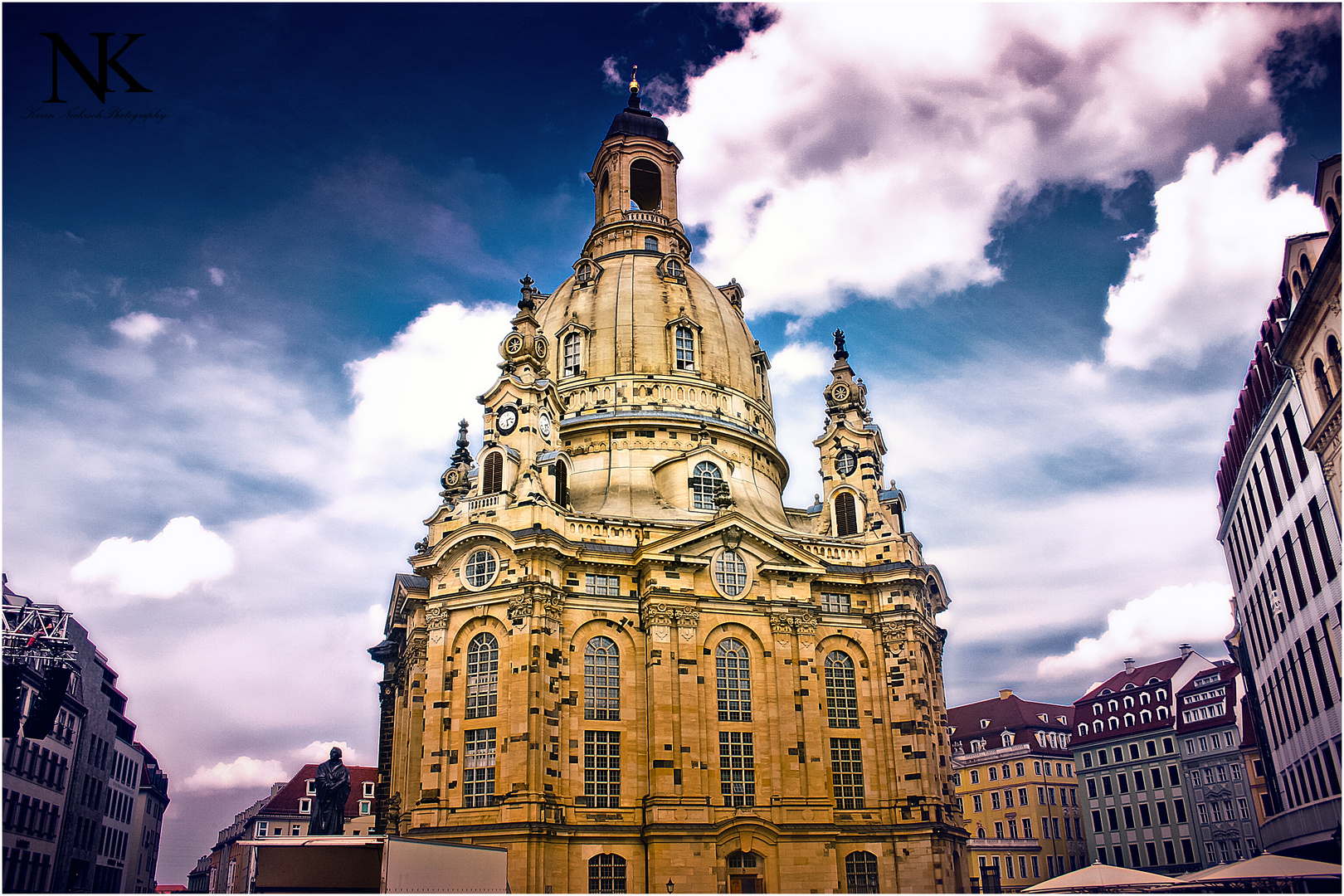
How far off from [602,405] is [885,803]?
2687cm

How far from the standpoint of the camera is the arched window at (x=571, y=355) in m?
61.8

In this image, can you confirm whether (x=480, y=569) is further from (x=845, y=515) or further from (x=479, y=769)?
(x=845, y=515)

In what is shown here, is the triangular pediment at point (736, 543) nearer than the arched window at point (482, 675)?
No

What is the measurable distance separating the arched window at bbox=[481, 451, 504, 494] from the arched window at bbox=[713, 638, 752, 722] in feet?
45.7

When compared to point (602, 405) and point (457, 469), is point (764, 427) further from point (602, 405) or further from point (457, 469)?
point (457, 469)

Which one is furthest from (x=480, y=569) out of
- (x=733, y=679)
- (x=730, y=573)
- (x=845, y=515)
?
(x=845, y=515)

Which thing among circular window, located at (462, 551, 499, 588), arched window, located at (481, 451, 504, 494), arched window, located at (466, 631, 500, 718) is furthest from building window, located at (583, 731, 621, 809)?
arched window, located at (481, 451, 504, 494)

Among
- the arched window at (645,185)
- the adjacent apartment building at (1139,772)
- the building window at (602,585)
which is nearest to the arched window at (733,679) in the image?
the building window at (602,585)

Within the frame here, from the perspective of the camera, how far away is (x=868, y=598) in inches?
2148

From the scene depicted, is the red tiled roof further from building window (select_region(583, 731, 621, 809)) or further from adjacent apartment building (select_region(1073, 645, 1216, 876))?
adjacent apartment building (select_region(1073, 645, 1216, 876))

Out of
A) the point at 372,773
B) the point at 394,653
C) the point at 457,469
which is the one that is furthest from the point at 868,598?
the point at 372,773

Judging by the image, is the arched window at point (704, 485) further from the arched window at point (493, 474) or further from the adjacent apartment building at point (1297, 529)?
the adjacent apartment building at point (1297, 529)

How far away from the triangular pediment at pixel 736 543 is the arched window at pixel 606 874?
1399 cm

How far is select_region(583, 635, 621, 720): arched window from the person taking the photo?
1893 inches
